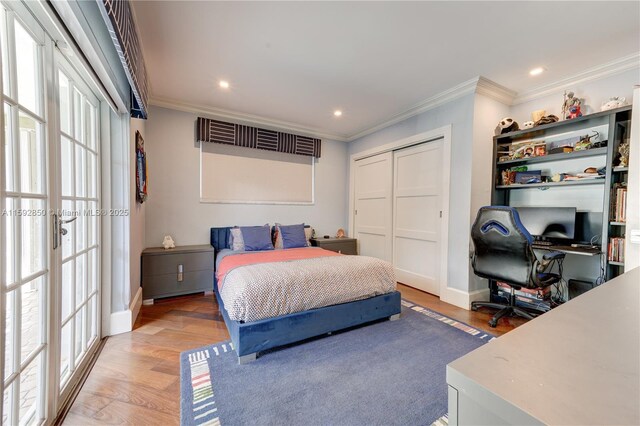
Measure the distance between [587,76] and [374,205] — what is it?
274 cm

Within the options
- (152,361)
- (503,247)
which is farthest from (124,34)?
(503,247)

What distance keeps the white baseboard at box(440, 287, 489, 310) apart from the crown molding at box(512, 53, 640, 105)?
7.44ft

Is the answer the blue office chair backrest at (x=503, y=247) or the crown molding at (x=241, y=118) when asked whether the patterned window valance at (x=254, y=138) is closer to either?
the crown molding at (x=241, y=118)

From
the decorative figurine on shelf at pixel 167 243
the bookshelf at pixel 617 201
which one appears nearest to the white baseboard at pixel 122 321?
the decorative figurine on shelf at pixel 167 243

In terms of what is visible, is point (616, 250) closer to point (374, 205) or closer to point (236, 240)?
point (374, 205)

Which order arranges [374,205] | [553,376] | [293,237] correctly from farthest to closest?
1. [374,205]
2. [293,237]
3. [553,376]

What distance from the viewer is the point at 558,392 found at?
1.12 feet

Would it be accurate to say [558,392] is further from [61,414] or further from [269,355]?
[61,414]

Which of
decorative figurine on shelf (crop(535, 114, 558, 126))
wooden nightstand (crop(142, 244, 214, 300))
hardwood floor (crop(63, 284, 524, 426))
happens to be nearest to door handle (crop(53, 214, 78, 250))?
hardwood floor (crop(63, 284, 524, 426))

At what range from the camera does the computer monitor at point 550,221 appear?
255 cm

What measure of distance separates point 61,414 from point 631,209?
3.98m

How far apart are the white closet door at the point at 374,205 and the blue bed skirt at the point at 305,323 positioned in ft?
5.33

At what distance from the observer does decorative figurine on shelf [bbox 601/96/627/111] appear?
7.35 feet

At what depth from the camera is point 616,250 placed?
7.23ft
